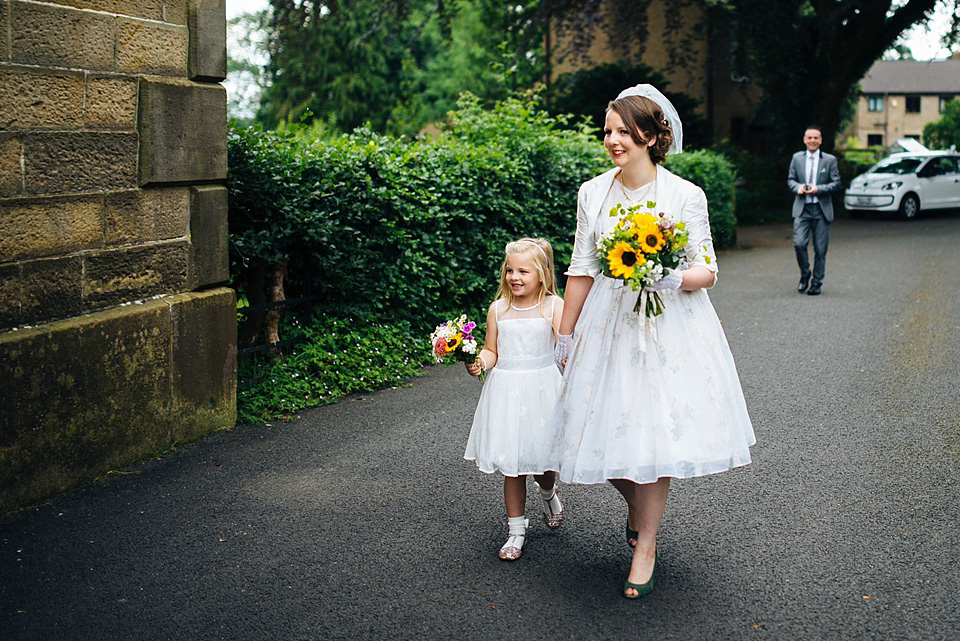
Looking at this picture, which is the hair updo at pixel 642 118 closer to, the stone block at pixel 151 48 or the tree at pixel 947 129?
the stone block at pixel 151 48

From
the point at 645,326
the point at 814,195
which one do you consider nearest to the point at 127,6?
the point at 645,326

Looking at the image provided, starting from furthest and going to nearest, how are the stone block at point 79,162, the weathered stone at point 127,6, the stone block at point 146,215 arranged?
1. the stone block at point 146,215
2. the weathered stone at point 127,6
3. the stone block at point 79,162

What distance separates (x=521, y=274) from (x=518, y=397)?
0.56 meters

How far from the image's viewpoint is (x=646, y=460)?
3916mm

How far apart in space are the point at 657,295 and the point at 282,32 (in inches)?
757

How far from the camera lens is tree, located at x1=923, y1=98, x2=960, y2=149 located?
64.4m

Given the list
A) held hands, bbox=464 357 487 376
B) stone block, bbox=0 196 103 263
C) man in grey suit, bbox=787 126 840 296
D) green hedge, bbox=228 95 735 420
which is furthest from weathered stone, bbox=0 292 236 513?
man in grey suit, bbox=787 126 840 296

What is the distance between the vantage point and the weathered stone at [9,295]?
507 cm

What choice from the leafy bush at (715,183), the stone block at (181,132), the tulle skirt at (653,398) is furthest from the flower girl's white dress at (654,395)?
Answer: the leafy bush at (715,183)

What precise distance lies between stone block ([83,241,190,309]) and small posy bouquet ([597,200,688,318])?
3.19m

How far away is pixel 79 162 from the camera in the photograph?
215 inches

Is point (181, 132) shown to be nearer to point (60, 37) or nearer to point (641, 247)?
point (60, 37)

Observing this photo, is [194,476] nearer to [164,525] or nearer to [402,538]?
[164,525]

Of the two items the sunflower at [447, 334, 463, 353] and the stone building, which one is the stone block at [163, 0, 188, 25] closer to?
the sunflower at [447, 334, 463, 353]
